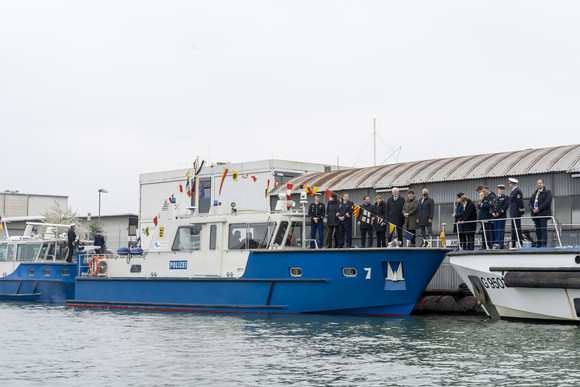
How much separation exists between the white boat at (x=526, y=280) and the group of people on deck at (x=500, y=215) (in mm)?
412

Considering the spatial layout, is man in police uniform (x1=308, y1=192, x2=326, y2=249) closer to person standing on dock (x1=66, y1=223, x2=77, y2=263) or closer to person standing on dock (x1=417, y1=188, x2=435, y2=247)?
person standing on dock (x1=417, y1=188, x2=435, y2=247)

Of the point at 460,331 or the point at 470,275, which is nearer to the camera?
the point at 460,331

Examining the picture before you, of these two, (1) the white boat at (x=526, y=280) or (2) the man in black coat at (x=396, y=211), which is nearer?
(1) the white boat at (x=526, y=280)

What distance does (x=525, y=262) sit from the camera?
53.5ft

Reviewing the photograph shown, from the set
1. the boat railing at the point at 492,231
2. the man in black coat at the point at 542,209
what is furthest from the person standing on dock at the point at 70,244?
the man in black coat at the point at 542,209

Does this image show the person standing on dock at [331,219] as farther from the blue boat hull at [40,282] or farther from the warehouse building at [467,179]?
the blue boat hull at [40,282]

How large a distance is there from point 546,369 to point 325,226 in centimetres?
999

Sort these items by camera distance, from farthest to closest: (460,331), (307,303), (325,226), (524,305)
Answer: (325,226)
(307,303)
(524,305)
(460,331)

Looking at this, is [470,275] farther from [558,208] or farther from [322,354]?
[322,354]

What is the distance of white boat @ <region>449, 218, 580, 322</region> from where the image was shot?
1575 cm

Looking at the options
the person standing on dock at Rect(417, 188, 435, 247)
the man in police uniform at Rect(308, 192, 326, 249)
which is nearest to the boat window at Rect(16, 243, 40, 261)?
the man in police uniform at Rect(308, 192, 326, 249)

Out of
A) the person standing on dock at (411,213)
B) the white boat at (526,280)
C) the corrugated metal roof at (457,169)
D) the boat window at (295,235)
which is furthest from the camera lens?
the corrugated metal roof at (457,169)

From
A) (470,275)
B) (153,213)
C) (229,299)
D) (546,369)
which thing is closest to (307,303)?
(229,299)

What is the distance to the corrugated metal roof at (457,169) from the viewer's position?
20125mm
